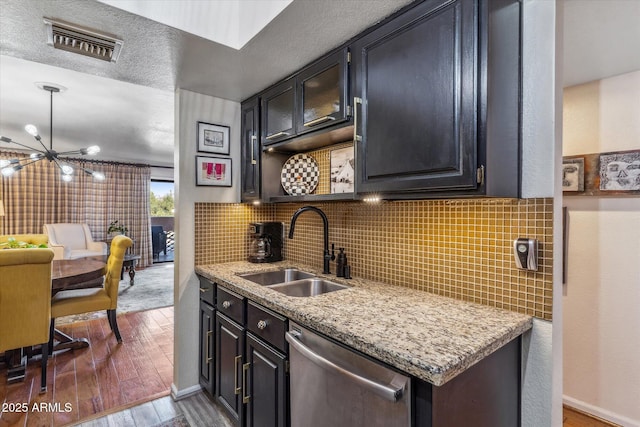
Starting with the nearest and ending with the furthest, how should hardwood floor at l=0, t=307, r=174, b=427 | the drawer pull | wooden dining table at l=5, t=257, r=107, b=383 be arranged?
the drawer pull < hardwood floor at l=0, t=307, r=174, b=427 < wooden dining table at l=5, t=257, r=107, b=383

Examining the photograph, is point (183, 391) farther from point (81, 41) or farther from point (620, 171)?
point (620, 171)

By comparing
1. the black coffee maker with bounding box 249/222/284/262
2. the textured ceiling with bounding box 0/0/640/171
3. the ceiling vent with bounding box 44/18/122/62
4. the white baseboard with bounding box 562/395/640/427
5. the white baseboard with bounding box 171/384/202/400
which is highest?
the textured ceiling with bounding box 0/0/640/171

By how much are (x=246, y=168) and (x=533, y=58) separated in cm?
184

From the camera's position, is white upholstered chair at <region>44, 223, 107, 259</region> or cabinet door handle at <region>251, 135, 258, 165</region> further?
white upholstered chair at <region>44, 223, 107, 259</region>

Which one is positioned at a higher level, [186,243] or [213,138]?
[213,138]

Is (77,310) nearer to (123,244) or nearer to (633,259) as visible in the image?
(123,244)

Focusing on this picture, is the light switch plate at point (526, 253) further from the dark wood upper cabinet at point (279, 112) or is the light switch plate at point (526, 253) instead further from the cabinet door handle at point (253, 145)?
the cabinet door handle at point (253, 145)

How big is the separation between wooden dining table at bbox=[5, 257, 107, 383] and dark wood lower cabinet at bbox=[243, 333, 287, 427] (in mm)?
1967

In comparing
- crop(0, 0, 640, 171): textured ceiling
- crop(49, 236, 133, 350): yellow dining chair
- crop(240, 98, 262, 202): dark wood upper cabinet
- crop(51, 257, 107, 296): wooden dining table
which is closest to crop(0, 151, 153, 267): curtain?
crop(51, 257, 107, 296): wooden dining table

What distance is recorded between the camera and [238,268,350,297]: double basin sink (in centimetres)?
186

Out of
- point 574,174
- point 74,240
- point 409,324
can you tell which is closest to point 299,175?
point 409,324

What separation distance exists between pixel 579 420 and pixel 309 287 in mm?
2009

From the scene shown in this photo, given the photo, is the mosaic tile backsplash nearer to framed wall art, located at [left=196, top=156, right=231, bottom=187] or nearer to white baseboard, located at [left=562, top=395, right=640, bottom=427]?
framed wall art, located at [left=196, top=156, right=231, bottom=187]

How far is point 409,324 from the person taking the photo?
3.75 ft
